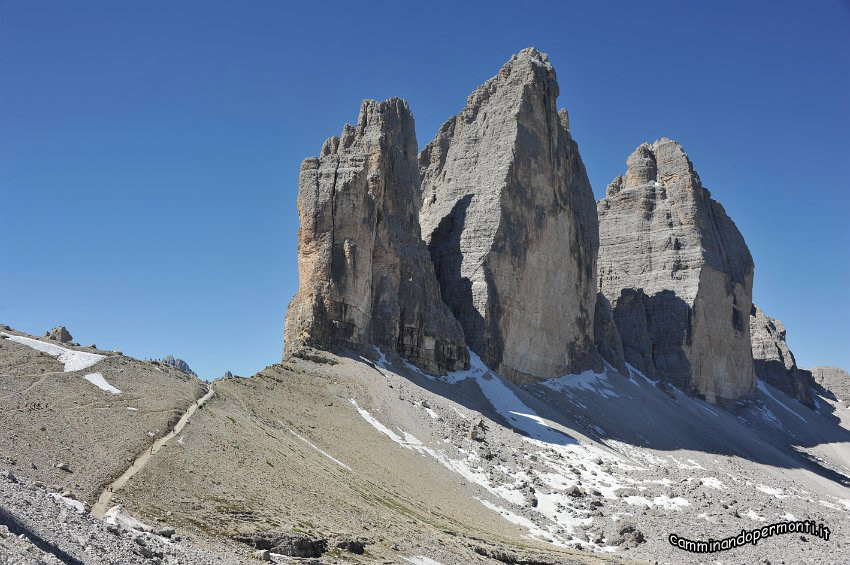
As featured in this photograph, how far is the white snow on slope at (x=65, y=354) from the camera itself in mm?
38750

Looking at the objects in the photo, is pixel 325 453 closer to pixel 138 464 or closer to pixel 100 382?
pixel 100 382

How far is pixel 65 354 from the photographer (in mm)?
39688

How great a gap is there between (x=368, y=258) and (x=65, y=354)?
26.4 m

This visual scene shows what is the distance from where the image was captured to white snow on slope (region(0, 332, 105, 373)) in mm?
38750

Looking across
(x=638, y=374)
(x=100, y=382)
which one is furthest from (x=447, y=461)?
(x=638, y=374)

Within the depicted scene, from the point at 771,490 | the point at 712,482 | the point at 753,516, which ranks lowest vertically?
the point at 753,516

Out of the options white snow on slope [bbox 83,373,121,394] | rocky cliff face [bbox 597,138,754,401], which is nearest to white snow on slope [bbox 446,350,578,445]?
white snow on slope [bbox 83,373,121,394]

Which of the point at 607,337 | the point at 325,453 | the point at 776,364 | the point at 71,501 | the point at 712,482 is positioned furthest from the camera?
the point at 776,364

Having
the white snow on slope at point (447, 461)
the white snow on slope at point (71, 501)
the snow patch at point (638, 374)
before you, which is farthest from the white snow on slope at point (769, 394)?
the white snow on slope at point (71, 501)

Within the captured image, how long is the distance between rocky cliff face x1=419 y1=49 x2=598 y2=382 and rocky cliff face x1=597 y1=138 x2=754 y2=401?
16.7 m

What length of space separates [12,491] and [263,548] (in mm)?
7110

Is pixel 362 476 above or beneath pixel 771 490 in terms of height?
beneath

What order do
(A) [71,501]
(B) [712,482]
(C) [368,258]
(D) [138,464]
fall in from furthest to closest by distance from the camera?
(C) [368,258]
(B) [712,482]
(D) [138,464]
(A) [71,501]

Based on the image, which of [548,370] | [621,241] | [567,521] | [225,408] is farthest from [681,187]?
[225,408]
